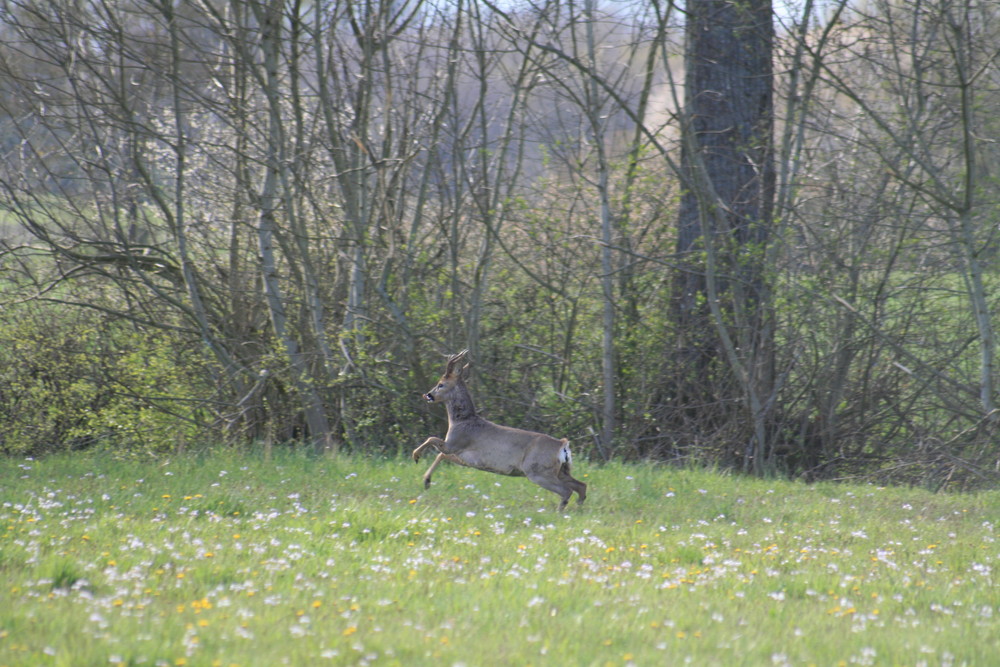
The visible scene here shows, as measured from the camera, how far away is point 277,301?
1333 centimetres

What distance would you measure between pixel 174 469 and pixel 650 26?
8.12m

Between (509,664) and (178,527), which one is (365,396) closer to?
(178,527)

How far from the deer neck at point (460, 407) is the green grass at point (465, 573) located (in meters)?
0.67

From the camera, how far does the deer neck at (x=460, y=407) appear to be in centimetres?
1015

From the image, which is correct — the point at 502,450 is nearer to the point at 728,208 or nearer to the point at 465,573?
the point at 465,573

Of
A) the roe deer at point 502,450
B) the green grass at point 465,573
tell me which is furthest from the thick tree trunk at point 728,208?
the roe deer at point 502,450

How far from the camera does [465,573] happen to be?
6.45m

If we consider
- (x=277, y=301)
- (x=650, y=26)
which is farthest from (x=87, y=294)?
(x=650, y=26)

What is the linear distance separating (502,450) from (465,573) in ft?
10.2

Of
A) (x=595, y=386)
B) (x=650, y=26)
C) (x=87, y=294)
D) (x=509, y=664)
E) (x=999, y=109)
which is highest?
(x=650, y=26)

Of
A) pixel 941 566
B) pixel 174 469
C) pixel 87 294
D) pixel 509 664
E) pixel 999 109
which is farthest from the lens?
pixel 87 294

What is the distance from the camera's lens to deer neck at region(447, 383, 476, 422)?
400 inches

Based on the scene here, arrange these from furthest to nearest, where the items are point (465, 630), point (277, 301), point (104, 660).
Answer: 1. point (277, 301)
2. point (465, 630)
3. point (104, 660)

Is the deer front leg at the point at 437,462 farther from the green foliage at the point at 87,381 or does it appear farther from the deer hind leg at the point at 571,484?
the green foliage at the point at 87,381
